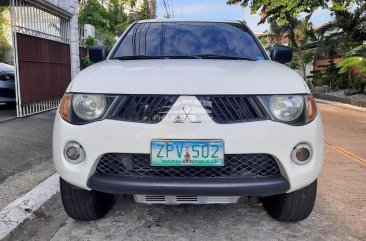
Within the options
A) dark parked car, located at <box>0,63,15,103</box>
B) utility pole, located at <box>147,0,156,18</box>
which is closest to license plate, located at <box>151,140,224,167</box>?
dark parked car, located at <box>0,63,15,103</box>

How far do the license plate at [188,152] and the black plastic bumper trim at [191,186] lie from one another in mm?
107

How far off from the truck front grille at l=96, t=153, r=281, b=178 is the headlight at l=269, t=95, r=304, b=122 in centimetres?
27

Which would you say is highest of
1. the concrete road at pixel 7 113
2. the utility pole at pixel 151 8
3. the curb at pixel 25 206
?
the utility pole at pixel 151 8

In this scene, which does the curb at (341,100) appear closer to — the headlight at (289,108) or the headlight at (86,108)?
the headlight at (289,108)

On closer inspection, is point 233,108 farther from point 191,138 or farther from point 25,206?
point 25,206

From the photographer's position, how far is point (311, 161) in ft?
8.13

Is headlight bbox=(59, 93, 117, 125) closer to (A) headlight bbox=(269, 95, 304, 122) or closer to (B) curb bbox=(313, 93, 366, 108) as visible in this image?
(A) headlight bbox=(269, 95, 304, 122)

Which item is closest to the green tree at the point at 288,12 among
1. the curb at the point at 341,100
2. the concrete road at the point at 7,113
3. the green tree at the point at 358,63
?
the curb at the point at 341,100

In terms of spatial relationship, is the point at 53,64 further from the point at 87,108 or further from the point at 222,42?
the point at 87,108

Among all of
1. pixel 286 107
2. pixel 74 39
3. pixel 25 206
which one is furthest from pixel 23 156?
pixel 74 39

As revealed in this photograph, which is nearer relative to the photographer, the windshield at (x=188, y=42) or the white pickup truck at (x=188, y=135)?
the white pickup truck at (x=188, y=135)

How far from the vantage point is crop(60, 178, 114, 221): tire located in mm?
2709

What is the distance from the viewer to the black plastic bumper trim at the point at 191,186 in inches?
91.0

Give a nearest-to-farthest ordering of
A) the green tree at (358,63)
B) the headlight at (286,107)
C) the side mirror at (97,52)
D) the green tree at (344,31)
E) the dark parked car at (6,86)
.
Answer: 1. the headlight at (286,107)
2. the side mirror at (97,52)
3. the dark parked car at (6,86)
4. the green tree at (358,63)
5. the green tree at (344,31)
